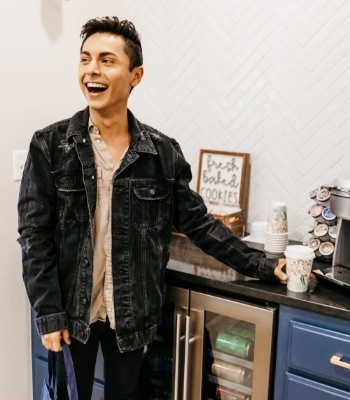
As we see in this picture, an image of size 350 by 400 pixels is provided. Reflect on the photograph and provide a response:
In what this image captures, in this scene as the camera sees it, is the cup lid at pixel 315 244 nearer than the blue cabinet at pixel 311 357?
No

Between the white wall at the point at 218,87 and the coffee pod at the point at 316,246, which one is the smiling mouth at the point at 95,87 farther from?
the coffee pod at the point at 316,246

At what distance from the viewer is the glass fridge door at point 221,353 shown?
154cm

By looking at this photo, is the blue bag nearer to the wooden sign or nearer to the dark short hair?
the dark short hair

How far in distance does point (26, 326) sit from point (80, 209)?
2.73ft

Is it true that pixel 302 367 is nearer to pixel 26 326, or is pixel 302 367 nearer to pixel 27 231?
pixel 27 231

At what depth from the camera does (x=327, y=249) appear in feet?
5.64

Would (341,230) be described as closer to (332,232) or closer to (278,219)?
(332,232)

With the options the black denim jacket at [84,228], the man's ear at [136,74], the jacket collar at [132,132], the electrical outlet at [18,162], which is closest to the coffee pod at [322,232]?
the black denim jacket at [84,228]

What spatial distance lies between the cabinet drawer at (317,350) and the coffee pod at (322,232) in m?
0.41

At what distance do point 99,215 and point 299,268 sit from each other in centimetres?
62

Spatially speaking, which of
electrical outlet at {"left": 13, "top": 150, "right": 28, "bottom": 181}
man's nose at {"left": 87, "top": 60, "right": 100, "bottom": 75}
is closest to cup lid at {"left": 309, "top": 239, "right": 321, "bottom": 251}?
man's nose at {"left": 87, "top": 60, "right": 100, "bottom": 75}

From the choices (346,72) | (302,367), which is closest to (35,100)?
(346,72)

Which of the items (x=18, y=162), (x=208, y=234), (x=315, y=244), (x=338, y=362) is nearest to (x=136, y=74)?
(x=208, y=234)

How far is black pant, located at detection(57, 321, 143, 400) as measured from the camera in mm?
1462
